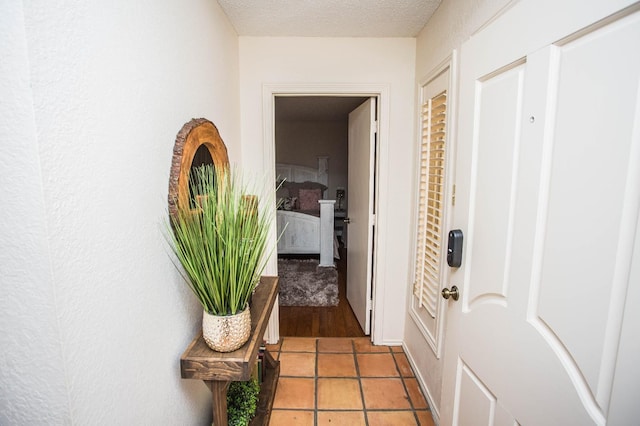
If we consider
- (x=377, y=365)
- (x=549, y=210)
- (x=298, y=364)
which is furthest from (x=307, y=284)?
(x=549, y=210)

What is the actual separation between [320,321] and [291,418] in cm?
117

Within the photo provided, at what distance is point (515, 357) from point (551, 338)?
16 cm

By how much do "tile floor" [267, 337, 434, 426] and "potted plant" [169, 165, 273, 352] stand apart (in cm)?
106

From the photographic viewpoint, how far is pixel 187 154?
47.9 inches

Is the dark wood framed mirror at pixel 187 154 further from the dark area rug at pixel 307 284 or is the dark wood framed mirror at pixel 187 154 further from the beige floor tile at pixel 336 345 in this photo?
the dark area rug at pixel 307 284

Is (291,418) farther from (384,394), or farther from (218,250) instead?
(218,250)

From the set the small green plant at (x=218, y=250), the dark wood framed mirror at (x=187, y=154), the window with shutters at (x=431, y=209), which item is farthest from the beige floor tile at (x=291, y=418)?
the dark wood framed mirror at (x=187, y=154)

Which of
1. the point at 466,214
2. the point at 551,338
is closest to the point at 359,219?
the point at 466,214

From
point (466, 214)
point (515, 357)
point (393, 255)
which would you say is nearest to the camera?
point (515, 357)

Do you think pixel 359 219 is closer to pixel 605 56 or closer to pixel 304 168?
pixel 605 56

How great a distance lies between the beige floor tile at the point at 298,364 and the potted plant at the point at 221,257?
1.27m

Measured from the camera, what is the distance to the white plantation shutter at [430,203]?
1813 millimetres

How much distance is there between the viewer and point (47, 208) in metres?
0.62

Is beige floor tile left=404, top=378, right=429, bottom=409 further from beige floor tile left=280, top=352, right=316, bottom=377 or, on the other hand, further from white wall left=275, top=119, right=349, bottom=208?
white wall left=275, top=119, right=349, bottom=208
